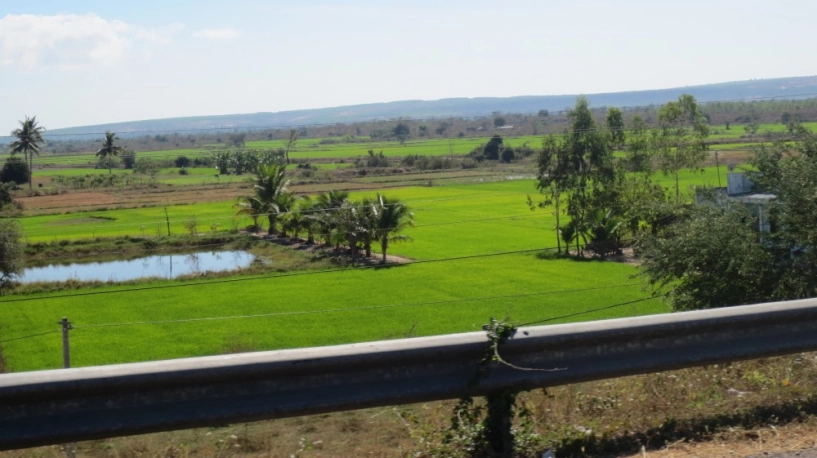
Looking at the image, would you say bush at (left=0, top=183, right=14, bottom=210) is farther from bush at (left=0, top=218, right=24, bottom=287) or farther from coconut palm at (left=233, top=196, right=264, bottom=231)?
bush at (left=0, top=218, right=24, bottom=287)

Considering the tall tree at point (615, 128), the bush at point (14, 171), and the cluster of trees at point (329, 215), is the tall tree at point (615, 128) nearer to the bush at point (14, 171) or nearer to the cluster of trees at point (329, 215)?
the cluster of trees at point (329, 215)

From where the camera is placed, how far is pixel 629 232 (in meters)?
46.6

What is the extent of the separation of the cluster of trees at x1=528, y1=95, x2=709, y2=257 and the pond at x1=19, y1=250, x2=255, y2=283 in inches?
657

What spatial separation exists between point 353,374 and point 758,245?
35.6 ft

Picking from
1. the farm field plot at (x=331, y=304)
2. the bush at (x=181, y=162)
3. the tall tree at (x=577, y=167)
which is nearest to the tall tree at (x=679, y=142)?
the tall tree at (x=577, y=167)

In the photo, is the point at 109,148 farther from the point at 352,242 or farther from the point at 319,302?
the point at 319,302

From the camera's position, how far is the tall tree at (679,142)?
193 ft

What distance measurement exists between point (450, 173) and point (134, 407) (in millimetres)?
70933

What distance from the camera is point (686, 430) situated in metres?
5.08

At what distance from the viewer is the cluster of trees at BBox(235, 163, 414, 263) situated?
1694 inches

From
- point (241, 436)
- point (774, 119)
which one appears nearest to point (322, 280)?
point (241, 436)

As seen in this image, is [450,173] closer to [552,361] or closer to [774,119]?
[774,119]

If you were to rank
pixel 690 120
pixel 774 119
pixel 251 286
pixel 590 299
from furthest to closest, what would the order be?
pixel 774 119 < pixel 690 120 < pixel 251 286 < pixel 590 299

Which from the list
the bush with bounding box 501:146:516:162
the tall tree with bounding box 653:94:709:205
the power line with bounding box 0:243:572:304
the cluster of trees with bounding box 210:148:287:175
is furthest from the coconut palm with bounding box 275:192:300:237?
the bush with bounding box 501:146:516:162
